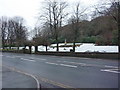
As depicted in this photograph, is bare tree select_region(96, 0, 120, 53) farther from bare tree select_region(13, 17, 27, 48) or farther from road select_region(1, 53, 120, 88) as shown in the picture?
bare tree select_region(13, 17, 27, 48)

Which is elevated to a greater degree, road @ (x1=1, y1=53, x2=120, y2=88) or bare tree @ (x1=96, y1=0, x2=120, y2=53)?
bare tree @ (x1=96, y1=0, x2=120, y2=53)

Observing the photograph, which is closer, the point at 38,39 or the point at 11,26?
the point at 38,39

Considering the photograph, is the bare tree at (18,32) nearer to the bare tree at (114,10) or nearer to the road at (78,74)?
the bare tree at (114,10)

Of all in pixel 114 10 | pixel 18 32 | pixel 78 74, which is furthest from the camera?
pixel 18 32

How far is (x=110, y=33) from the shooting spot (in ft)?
92.1

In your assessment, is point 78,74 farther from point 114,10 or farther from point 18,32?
point 18,32

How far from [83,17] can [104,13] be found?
12147 mm

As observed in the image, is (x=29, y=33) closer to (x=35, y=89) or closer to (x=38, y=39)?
(x=38, y=39)

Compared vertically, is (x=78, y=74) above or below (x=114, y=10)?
below

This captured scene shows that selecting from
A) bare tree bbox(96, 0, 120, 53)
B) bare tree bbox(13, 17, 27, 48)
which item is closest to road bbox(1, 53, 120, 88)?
bare tree bbox(96, 0, 120, 53)

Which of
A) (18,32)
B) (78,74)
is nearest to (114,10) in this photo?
(78,74)

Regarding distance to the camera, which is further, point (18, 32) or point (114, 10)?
point (18, 32)

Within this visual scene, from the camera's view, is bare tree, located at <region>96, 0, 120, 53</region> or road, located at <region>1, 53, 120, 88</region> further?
bare tree, located at <region>96, 0, 120, 53</region>

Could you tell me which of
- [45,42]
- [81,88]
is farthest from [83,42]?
[81,88]
